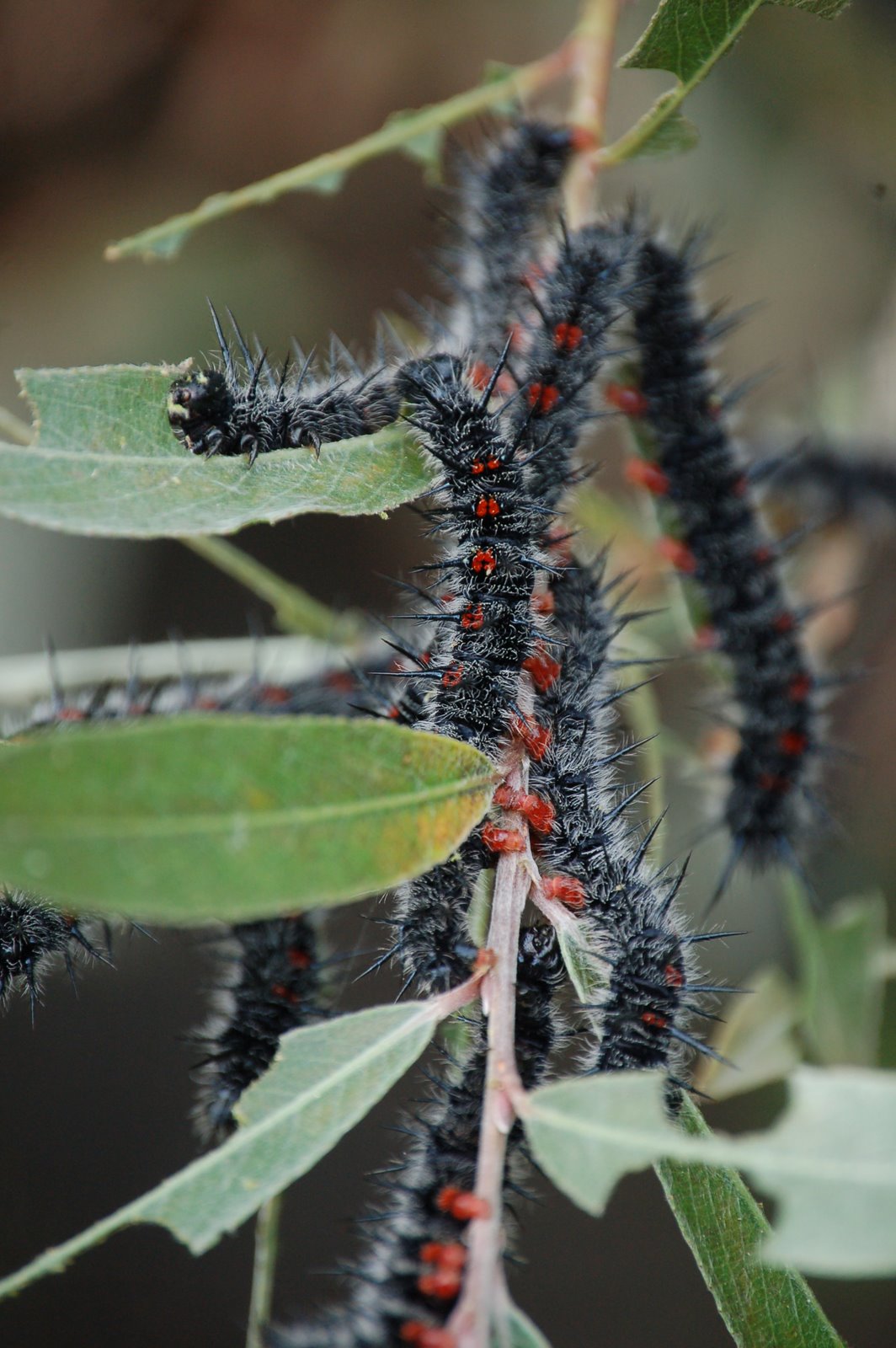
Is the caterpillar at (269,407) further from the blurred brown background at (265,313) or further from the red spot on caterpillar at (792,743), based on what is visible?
the blurred brown background at (265,313)

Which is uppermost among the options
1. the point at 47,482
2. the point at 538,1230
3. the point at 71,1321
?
the point at 47,482

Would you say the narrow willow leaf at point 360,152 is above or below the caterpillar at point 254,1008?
above

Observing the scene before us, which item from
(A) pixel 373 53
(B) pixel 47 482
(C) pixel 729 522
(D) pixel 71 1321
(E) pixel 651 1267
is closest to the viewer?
(B) pixel 47 482

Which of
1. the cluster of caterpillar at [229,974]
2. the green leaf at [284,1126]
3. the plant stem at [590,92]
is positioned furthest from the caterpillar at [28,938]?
the plant stem at [590,92]

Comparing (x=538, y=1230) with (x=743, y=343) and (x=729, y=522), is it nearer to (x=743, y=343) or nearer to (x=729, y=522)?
(x=729, y=522)

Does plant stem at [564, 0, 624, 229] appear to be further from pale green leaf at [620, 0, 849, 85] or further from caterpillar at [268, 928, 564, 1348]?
caterpillar at [268, 928, 564, 1348]

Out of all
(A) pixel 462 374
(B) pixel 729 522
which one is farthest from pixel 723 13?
(B) pixel 729 522

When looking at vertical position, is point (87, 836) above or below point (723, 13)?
below
